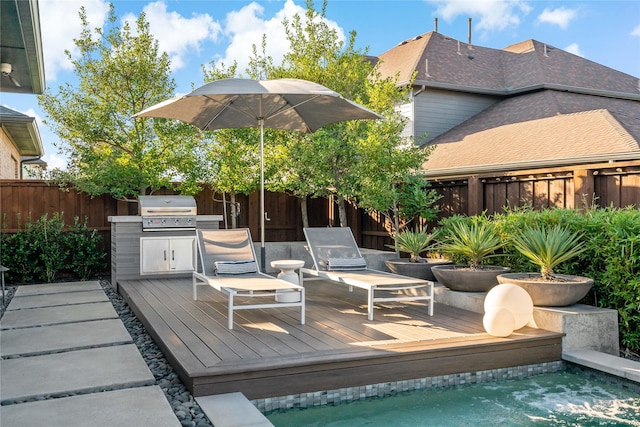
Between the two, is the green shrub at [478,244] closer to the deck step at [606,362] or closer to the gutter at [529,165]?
the deck step at [606,362]

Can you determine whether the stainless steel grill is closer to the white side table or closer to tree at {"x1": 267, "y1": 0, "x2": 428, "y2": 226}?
tree at {"x1": 267, "y1": 0, "x2": 428, "y2": 226}

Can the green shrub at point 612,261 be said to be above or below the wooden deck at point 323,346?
above

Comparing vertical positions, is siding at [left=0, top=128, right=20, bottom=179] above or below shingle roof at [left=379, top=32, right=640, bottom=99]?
below

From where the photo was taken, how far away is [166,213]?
8.95m

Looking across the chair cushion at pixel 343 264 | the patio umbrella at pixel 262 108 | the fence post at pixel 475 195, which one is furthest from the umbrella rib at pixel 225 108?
the fence post at pixel 475 195

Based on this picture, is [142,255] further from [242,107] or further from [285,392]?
[285,392]

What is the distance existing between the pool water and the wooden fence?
285 centimetres

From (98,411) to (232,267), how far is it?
307 cm

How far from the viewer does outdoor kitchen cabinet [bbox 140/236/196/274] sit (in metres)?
8.92

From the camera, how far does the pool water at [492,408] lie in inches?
153

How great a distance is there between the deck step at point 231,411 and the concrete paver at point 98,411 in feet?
0.81

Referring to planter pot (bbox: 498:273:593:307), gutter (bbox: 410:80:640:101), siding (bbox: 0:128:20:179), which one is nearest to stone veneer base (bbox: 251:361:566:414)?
planter pot (bbox: 498:273:593:307)

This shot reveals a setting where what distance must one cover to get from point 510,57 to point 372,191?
399 inches

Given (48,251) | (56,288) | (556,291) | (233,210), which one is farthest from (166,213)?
(556,291)
